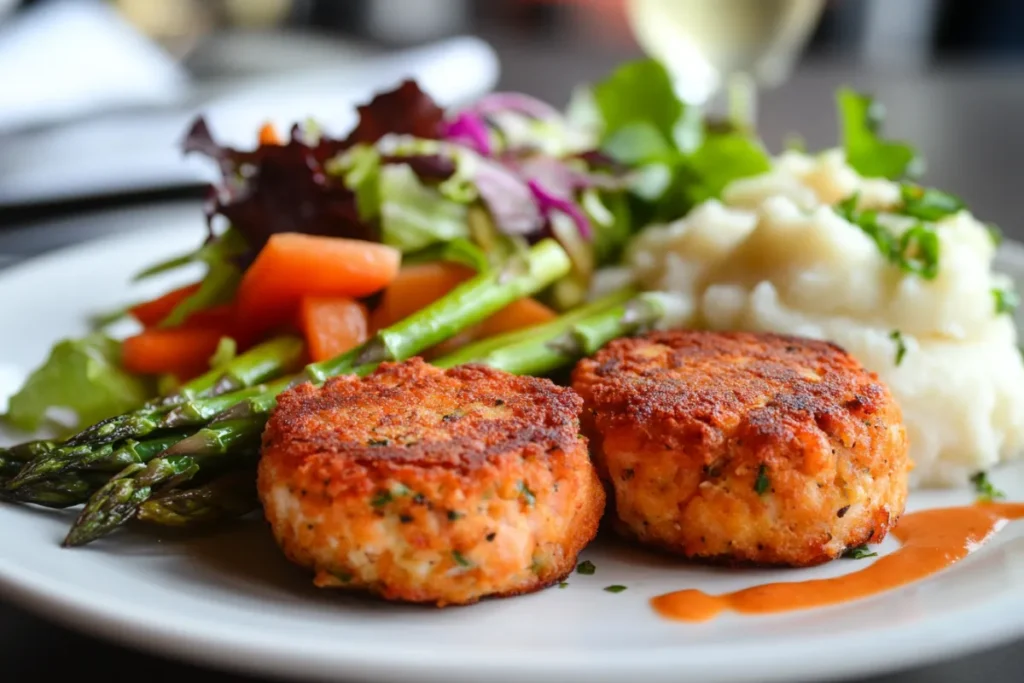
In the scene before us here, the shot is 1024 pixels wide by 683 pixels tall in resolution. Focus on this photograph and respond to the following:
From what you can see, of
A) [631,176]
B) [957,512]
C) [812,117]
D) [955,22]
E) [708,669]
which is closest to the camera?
[708,669]

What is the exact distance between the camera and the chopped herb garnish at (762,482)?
2355 millimetres

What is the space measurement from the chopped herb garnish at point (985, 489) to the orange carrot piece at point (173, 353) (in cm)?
226

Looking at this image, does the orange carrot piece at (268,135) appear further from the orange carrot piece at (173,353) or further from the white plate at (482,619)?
the white plate at (482,619)

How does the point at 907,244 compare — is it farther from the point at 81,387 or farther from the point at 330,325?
the point at 81,387

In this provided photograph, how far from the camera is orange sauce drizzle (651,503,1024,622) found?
2.17 m

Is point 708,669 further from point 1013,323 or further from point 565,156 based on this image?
point 565,156

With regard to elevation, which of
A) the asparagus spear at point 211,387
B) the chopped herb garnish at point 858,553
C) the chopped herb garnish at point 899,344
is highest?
the chopped herb garnish at point 899,344

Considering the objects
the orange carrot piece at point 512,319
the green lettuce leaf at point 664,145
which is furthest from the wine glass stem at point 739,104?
the orange carrot piece at point 512,319

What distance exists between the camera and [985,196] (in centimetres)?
608

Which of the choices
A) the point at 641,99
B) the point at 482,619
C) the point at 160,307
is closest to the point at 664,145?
the point at 641,99

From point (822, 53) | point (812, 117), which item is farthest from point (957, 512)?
point (822, 53)

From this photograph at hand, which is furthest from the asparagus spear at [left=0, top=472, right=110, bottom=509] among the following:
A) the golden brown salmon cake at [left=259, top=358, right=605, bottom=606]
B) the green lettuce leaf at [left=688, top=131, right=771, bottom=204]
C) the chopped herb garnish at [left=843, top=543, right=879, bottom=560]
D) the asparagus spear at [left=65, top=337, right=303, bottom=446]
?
the green lettuce leaf at [left=688, top=131, right=771, bottom=204]

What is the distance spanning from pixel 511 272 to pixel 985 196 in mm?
3663

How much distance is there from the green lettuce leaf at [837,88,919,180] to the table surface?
1.39 metres
